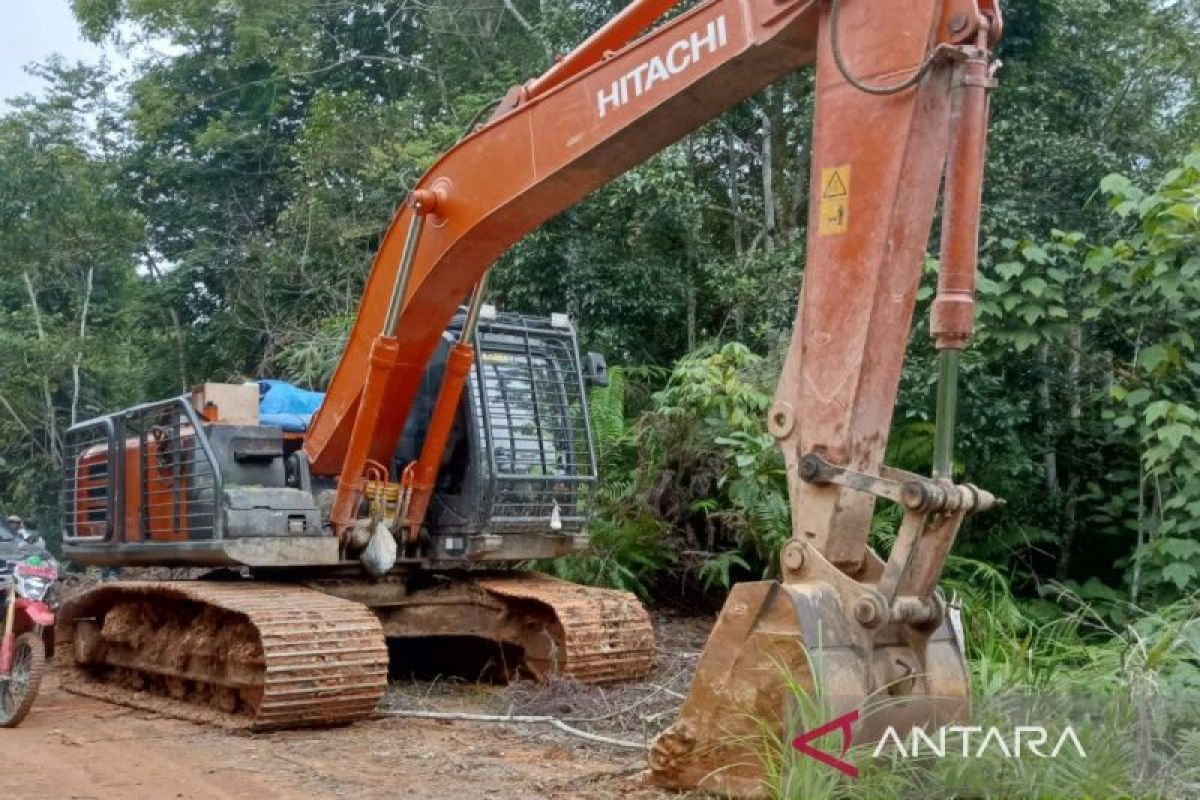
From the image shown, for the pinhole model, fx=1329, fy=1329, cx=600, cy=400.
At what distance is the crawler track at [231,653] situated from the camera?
6652 millimetres

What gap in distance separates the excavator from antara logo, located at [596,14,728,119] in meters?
0.01

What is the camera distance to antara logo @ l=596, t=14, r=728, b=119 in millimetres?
5324

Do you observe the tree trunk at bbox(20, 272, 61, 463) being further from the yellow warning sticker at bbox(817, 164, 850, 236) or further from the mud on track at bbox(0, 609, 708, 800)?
the yellow warning sticker at bbox(817, 164, 850, 236)

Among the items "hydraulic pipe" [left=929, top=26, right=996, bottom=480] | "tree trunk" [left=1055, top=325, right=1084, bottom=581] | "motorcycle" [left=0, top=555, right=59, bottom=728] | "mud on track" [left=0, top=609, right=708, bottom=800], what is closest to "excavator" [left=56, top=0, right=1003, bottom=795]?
"hydraulic pipe" [left=929, top=26, right=996, bottom=480]

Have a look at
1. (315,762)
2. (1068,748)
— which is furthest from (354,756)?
(1068,748)

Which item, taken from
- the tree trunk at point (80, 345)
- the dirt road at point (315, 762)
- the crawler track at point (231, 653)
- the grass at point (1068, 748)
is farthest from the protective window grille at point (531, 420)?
the tree trunk at point (80, 345)

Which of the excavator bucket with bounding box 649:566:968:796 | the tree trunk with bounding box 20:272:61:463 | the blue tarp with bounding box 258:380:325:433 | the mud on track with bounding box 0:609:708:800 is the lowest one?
the mud on track with bounding box 0:609:708:800

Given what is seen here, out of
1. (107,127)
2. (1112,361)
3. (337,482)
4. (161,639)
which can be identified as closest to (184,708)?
(161,639)

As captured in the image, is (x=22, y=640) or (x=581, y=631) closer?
(x=22, y=640)

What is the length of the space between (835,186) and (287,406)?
17.3ft

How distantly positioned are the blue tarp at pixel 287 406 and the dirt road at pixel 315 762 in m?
2.13

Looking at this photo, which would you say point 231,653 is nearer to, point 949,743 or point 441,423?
point 441,423

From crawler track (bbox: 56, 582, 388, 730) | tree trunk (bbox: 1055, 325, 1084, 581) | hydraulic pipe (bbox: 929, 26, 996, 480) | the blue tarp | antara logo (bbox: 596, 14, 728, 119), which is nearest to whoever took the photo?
hydraulic pipe (bbox: 929, 26, 996, 480)

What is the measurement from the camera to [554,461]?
846 centimetres
